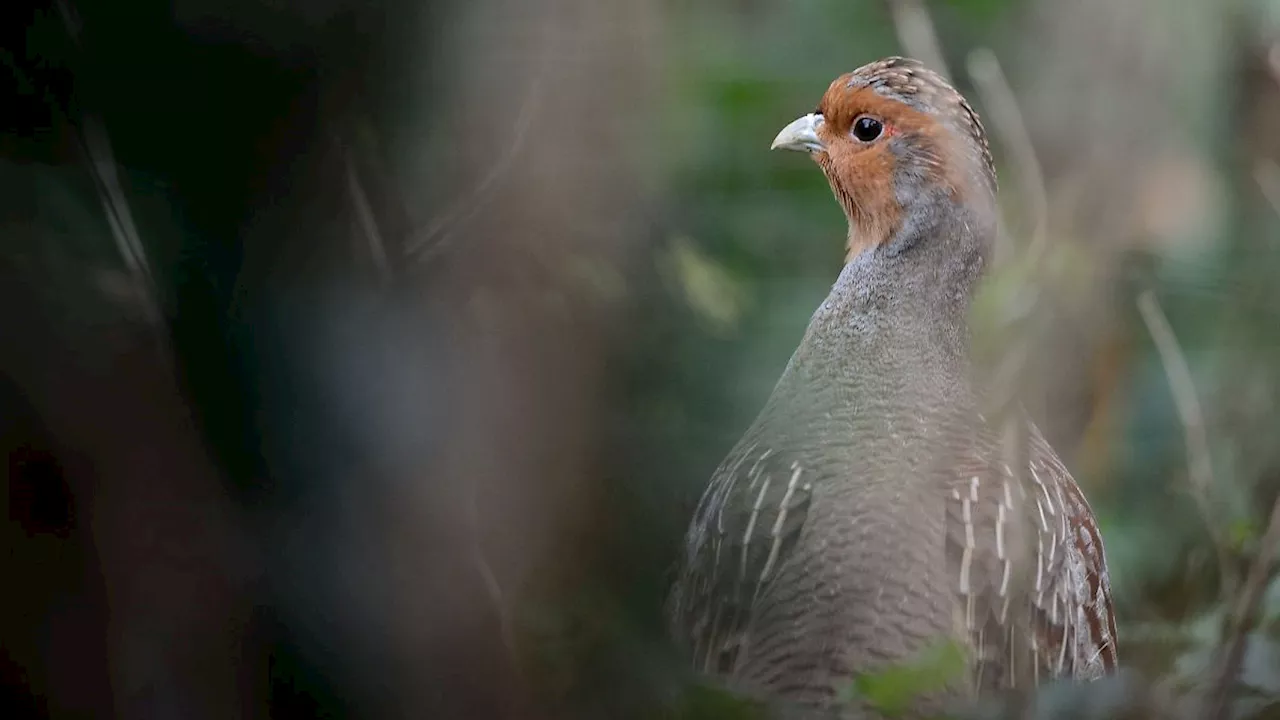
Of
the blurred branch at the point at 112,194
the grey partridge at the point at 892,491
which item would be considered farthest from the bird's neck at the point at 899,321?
the blurred branch at the point at 112,194

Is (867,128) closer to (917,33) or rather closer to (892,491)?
(917,33)

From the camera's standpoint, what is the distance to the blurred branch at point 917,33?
3.58 ft

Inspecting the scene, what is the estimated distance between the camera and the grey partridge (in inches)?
35.1

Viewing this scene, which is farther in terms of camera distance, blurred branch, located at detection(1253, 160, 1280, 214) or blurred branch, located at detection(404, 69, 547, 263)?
blurred branch, located at detection(1253, 160, 1280, 214)

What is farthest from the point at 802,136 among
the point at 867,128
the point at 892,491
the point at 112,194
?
the point at 112,194

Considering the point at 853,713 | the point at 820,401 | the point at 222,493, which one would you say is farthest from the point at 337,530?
the point at 820,401

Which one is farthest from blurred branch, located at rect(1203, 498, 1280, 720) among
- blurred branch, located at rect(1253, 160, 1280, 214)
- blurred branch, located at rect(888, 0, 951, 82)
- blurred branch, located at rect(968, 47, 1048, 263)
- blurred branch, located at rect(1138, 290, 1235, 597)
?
blurred branch, located at rect(888, 0, 951, 82)

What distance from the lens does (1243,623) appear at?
2.08 ft

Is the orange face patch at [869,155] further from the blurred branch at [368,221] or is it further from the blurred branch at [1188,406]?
the blurred branch at [368,221]

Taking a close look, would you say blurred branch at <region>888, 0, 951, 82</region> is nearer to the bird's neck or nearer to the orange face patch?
the orange face patch

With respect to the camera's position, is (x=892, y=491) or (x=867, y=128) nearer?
(x=892, y=491)

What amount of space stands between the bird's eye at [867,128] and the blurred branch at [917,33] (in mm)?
90

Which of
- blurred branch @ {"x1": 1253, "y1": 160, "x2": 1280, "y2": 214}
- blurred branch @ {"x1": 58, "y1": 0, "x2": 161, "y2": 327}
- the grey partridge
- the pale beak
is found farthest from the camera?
the pale beak

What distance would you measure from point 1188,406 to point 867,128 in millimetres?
444
